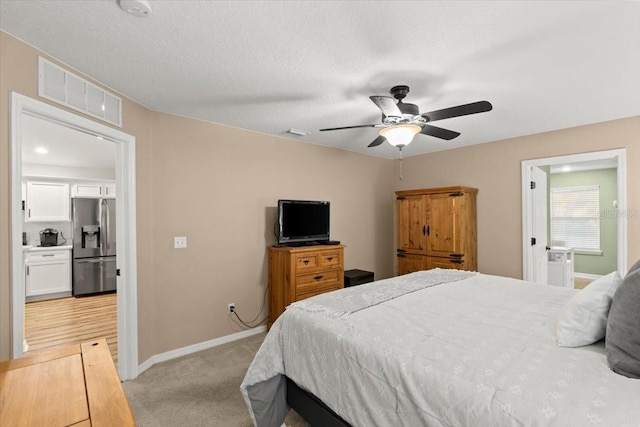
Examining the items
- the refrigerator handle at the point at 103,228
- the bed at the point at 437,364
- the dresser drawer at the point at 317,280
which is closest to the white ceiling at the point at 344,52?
the bed at the point at 437,364

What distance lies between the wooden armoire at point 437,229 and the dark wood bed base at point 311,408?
9.86ft

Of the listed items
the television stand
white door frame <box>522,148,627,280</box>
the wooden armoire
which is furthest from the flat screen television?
white door frame <box>522,148,627,280</box>

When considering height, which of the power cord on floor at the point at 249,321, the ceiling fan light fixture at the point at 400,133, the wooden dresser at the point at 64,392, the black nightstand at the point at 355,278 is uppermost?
the ceiling fan light fixture at the point at 400,133

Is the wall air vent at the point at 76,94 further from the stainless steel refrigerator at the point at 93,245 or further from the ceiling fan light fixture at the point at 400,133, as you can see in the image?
the stainless steel refrigerator at the point at 93,245

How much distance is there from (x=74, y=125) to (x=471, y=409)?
290cm

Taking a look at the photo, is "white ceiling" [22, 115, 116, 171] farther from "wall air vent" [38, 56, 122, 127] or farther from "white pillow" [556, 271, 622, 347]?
"white pillow" [556, 271, 622, 347]

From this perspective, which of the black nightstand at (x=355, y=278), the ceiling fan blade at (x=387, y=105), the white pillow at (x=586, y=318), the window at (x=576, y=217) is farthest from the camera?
the window at (x=576, y=217)

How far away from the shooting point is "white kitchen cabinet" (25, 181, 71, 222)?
5.41 metres

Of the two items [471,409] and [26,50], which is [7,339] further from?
[471,409]

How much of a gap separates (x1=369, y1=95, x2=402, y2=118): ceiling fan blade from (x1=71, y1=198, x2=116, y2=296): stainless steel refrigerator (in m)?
5.76

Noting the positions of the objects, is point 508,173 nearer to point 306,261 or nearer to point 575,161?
point 575,161

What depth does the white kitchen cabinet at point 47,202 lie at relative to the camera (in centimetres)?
541

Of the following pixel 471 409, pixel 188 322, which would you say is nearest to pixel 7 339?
pixel 188 322

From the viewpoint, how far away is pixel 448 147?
4637mm
